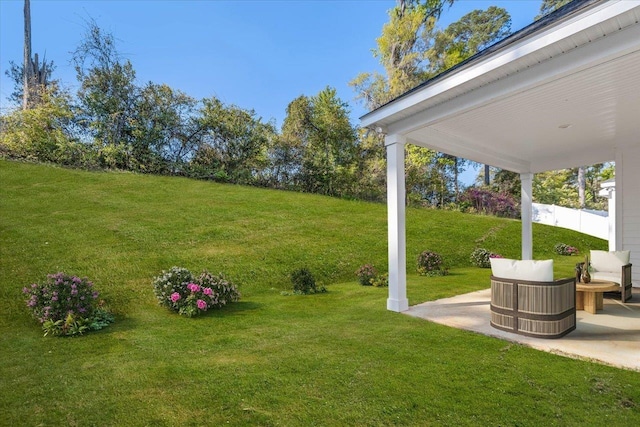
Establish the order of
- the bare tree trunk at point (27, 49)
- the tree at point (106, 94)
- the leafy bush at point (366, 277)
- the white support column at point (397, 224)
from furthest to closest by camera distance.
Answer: the bare tree trunk at point (27, 49) → the tree at point (106, 94) → the leafy bush at point (366, 277) → the white support column at point (397, 224)

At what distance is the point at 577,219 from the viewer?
701 inches

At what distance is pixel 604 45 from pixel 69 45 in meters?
19.5

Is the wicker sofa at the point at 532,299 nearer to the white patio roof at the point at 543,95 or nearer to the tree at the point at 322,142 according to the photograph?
the white patio roof at the point at 543,95

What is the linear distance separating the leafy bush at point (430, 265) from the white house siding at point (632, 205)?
12.6 ft

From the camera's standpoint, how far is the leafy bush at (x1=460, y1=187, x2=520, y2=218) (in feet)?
64.9

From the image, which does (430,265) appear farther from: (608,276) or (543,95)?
(543,95)

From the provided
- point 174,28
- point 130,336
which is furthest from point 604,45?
point 174,28

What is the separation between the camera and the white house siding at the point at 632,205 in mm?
7320

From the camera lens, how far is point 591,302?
5.16 m

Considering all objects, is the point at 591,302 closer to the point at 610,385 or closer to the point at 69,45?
the point at 610,385

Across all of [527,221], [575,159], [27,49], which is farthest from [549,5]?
[27,49]

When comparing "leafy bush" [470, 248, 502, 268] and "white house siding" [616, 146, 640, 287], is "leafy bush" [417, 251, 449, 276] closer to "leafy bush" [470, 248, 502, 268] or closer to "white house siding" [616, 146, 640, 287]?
"leafy bush" [470, 248, 502, 268]

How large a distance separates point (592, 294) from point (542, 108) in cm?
282

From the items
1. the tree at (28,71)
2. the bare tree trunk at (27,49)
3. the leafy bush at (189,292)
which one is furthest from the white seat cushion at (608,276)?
the bare tree trunk at (27,49)
